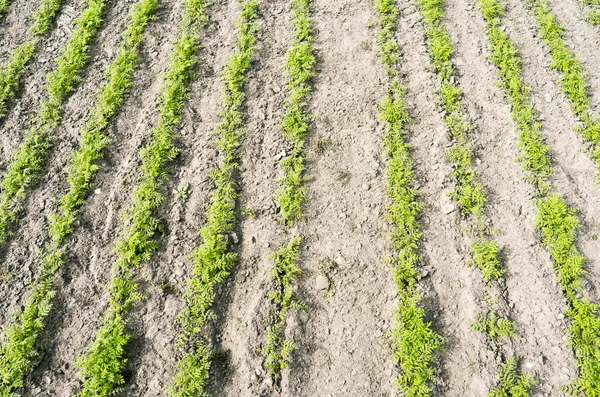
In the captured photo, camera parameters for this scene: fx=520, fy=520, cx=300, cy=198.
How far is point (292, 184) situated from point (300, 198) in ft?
0.72

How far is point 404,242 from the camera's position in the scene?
18.7 ft

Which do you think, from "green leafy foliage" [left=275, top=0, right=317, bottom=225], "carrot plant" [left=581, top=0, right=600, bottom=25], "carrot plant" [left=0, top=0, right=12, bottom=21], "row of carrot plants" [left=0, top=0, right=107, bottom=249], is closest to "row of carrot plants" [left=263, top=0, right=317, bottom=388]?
"green leafy foliage" [left=275, top=0, right=317, bottom=225]

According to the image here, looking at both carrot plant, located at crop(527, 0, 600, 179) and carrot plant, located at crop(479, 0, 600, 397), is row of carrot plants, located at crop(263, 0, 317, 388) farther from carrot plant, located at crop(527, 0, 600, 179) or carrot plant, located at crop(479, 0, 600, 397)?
carrot plant, located at crop(527, 0, 600, 179)

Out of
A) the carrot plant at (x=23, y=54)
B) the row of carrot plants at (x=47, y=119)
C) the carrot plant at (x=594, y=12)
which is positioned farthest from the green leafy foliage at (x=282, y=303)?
the carrot plant at (x=594, y=12)

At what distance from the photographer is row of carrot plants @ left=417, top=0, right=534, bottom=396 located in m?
5.15

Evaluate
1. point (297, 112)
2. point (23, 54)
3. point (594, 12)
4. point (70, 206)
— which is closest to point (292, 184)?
point (297, 112)

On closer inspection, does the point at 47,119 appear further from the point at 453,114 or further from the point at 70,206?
the point at 453,114

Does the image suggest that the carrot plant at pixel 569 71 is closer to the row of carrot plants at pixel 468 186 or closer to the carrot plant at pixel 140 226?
the row of carrot plants at pixel 468 186

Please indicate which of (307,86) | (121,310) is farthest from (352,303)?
(307,86)

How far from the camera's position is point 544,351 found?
5.05 metres

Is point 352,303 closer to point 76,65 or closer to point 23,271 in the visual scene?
point 23,271

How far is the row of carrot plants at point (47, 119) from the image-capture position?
612cm

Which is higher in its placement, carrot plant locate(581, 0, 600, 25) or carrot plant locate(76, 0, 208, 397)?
carrot plant locate(76, 0, 208, 397)

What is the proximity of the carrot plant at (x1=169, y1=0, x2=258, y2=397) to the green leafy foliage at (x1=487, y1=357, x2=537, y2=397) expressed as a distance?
278 centimetres
